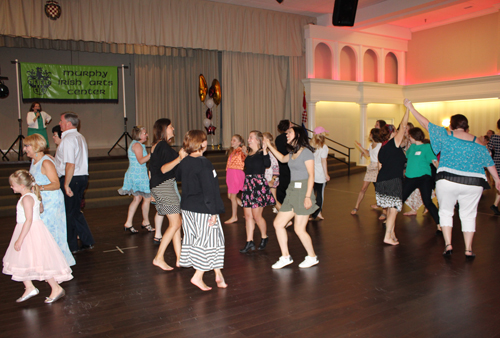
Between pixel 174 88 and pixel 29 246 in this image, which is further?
pixel 174 88

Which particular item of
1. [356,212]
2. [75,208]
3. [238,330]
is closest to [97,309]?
[238,330]

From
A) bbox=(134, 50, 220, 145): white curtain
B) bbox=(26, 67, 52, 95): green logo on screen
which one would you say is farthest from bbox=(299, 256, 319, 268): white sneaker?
bbox=(26, 67, 52, 95): green logo on screen

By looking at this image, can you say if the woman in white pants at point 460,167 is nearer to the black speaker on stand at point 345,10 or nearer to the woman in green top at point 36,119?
the black speaker on stand at point 345,10

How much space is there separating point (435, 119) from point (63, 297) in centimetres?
1483

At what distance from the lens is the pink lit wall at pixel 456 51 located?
13305 mm

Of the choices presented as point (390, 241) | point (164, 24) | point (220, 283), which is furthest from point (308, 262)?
point (164, 24)

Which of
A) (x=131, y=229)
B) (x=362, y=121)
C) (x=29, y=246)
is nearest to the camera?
(x=29, y=246)

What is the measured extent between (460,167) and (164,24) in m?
9.10

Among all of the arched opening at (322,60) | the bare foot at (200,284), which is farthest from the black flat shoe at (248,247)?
the arched opening at (322,60)

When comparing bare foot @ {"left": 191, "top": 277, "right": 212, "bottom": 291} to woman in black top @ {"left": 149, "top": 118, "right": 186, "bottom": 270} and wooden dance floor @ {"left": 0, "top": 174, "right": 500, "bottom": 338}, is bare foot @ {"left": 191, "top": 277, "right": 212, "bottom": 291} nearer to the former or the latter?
wooden dance floor @ {"left": 0, "top": 174, "right": 500, "bottom": 338}

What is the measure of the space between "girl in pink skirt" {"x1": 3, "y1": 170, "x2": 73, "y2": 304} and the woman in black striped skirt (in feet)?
3.68

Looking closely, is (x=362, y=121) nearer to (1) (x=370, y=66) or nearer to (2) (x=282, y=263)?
(1) (x=370, y=66)

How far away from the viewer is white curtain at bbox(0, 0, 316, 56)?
A: 934cm

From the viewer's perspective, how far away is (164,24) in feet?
35.7
